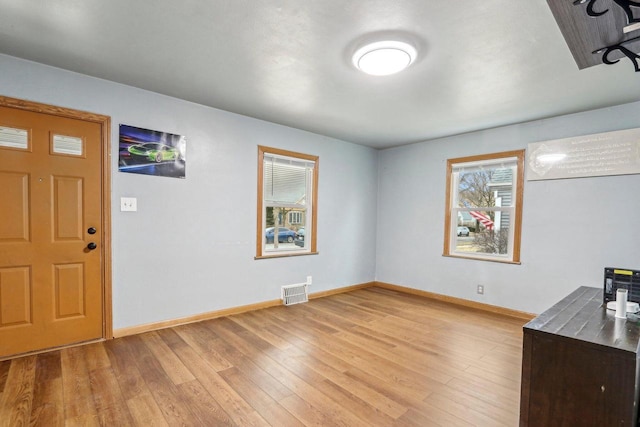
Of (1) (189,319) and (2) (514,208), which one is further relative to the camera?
(2) (514,208)

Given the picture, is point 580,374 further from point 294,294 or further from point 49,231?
point 49,231

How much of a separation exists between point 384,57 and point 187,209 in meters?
2.53

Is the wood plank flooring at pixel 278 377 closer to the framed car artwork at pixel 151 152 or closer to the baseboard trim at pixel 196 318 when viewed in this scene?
the baseboard trim at pixel 196 318

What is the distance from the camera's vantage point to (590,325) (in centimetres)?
150

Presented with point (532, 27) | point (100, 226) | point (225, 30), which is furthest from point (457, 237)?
point (100, 226)

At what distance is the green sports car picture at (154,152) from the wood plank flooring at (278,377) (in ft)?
5.94

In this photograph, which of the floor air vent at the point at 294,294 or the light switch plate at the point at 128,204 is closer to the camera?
the light switch plate at the point at 128,204

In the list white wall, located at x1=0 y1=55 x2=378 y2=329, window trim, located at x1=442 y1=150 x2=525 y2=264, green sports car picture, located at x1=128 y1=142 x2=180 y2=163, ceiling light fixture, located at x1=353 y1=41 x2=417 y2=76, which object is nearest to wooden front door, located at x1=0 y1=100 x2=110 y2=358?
white wall, located at x1=0 y1=55 x2=378 y2=329

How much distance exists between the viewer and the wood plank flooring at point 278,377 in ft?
5.90

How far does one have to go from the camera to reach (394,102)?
3.11 meters

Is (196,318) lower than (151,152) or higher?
lower

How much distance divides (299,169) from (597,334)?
3.61 m

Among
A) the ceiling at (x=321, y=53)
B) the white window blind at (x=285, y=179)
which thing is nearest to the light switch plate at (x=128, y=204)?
the ceiling at (x=321, y=53)

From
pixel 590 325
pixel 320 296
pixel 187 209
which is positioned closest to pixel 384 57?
pixel 590 325
